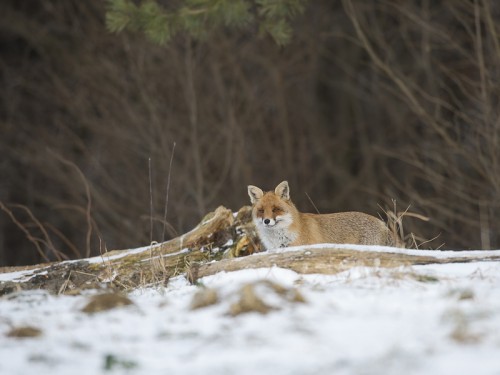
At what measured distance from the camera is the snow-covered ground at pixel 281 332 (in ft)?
12.7

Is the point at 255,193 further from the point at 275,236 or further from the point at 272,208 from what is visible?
the point at 275,236

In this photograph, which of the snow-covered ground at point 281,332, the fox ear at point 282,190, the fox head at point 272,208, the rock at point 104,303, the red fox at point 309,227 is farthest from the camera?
the fox ear at point 282,190

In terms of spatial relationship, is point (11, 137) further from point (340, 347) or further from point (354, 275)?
point (340, 347)

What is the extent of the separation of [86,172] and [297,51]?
6.49 m

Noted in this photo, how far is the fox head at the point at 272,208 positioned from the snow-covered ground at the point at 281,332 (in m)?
3.37

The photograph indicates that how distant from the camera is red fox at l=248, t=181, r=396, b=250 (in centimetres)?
903

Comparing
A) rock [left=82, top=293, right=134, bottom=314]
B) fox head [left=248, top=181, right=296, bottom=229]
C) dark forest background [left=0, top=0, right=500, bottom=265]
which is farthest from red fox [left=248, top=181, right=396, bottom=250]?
dark forest background [left=0, top=0, right=500, bottom=265]

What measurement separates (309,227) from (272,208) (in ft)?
1.75

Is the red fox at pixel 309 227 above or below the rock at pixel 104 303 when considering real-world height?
below

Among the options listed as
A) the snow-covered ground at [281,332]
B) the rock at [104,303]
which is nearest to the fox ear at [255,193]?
the snow-covered ground at [281,332]

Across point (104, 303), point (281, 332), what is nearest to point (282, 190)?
point (104, 303)

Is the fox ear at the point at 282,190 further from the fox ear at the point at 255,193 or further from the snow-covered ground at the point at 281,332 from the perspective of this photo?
the snow-covered ground at the point at 281,332

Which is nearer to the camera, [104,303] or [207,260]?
[104,303]

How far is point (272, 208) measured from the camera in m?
9.11
